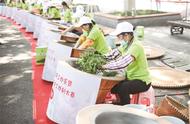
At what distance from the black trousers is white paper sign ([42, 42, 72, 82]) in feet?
7.07

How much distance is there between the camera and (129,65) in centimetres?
553

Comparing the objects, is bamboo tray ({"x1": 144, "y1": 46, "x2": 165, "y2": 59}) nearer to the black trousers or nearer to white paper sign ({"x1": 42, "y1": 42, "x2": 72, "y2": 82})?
white paper sign ({"x1": 42, "y1": 42, "x2": 72, "y2": 82})

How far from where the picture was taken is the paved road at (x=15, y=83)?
6.55 m

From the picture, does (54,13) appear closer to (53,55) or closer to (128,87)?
(53,55)

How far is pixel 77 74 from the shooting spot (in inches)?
207

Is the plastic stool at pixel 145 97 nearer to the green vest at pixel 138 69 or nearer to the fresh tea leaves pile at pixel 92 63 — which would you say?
the green vest at pixel 138 69

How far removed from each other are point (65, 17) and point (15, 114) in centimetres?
632

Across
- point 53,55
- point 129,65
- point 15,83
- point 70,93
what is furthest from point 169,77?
point 15,83

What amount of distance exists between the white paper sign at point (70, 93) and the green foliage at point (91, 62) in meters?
0.20

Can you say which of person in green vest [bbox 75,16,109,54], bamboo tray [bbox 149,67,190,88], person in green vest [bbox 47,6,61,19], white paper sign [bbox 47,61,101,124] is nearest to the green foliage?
white paper sign [bbox 47,61,101,124]

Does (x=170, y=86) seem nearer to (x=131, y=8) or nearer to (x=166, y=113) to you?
(x=166, y=113)

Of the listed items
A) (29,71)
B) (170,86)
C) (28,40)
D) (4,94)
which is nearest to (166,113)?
(170,86)

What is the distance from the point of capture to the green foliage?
534cm

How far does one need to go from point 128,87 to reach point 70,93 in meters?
0.89
